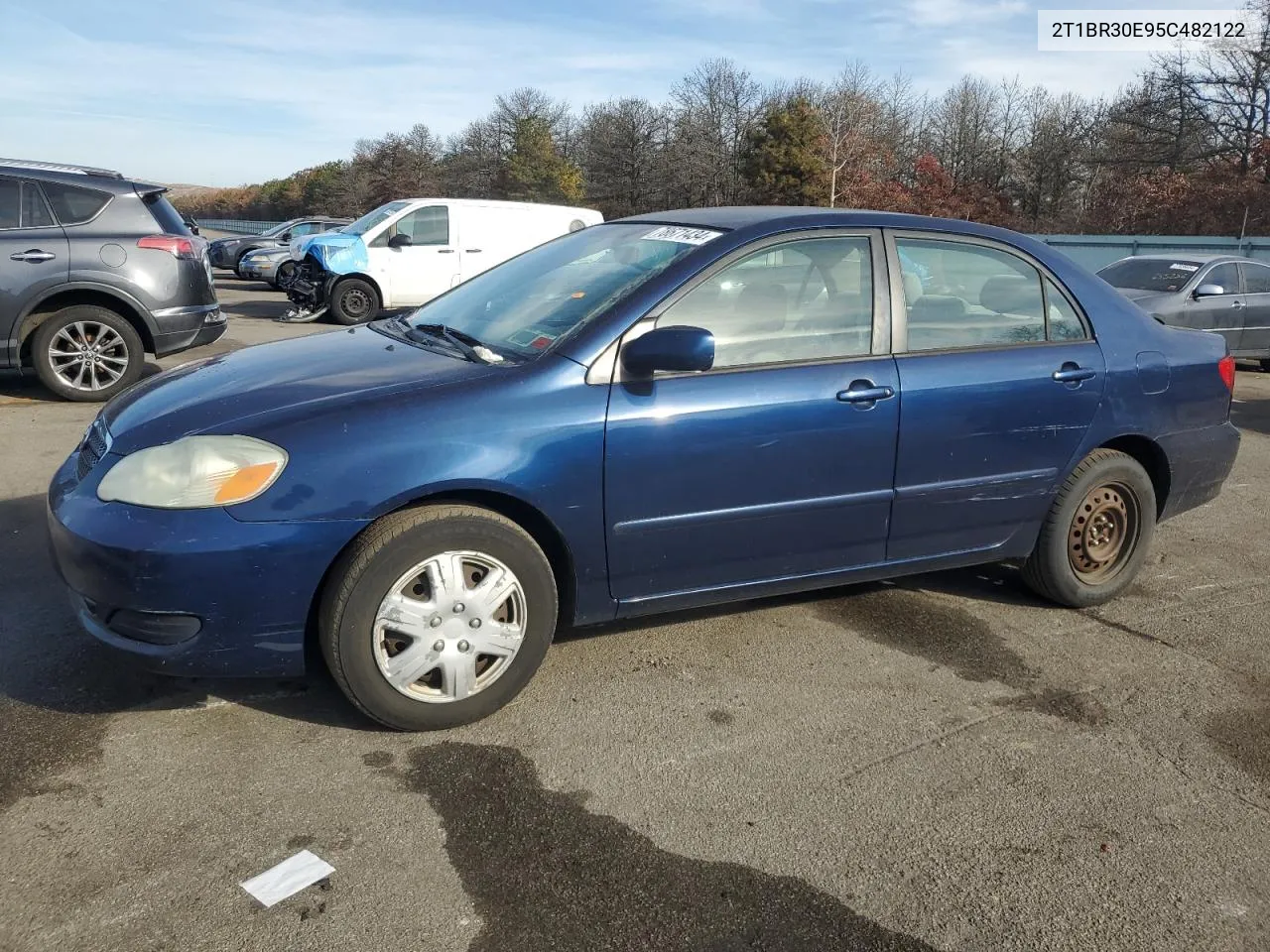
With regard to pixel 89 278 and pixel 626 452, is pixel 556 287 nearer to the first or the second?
pixel 626 452

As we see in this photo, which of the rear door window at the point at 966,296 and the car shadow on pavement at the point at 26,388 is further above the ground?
the rear door window at the point at 966,296

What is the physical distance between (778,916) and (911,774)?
0.81 meters

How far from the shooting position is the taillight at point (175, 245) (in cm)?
805

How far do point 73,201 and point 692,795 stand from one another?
7.47m

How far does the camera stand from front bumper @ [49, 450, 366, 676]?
283 cm

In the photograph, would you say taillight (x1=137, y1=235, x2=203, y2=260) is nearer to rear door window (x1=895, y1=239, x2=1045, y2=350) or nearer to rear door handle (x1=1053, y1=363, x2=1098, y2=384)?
rear door window (x1=895, y1=239, x2=1045, y2=350)

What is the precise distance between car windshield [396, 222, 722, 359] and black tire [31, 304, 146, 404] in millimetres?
4817

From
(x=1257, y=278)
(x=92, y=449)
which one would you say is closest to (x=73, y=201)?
(x=92, y=449)

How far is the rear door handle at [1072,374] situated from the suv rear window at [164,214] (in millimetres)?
7060

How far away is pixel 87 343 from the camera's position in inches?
317

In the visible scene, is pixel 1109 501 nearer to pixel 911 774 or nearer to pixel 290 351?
pixel 911 774

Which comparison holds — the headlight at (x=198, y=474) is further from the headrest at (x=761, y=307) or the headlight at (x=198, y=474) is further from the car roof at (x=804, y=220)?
the car roof at (x=804, y=220)

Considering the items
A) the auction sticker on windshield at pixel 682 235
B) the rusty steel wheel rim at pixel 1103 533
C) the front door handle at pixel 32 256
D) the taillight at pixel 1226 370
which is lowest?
the rusty steel wheel rim at pixel 1103 533

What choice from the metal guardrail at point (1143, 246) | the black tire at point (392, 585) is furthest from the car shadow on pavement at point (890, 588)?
the metal guardrail at point (1143, 246)
